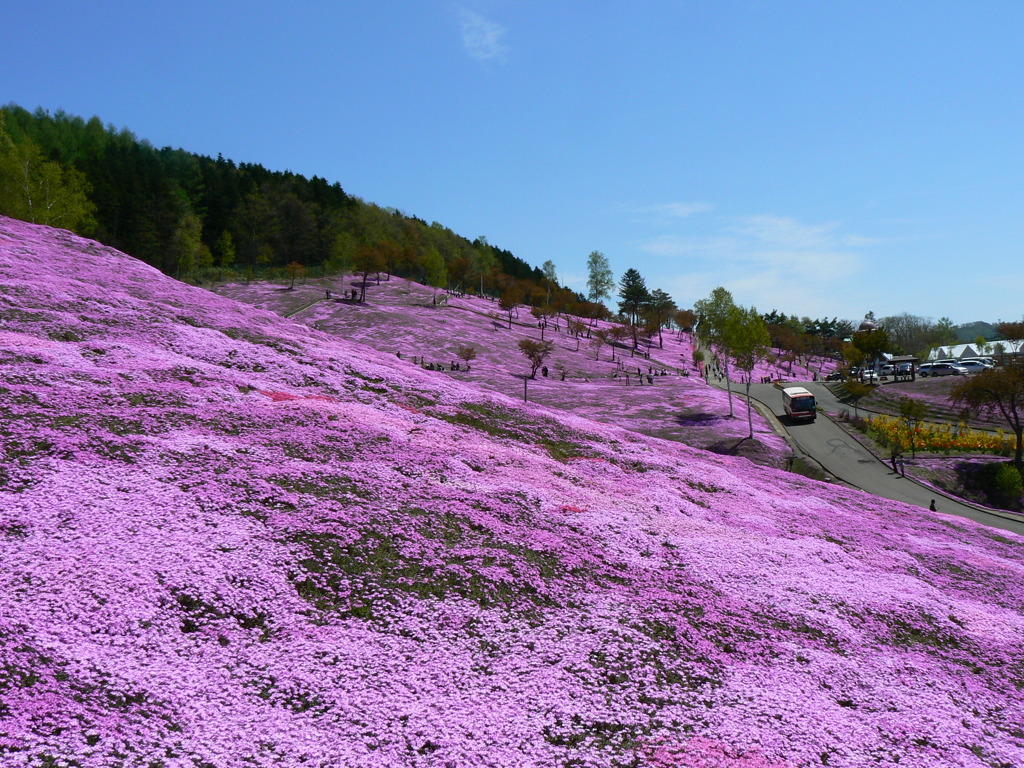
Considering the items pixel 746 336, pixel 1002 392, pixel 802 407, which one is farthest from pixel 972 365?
pixel 746 336

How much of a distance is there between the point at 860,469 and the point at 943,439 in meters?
13.0

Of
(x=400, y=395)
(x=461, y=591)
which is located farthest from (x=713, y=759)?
(x=400, y=395)

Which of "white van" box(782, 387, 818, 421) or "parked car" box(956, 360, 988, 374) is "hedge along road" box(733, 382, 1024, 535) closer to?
"white van" box(782, 387, 818, 421)

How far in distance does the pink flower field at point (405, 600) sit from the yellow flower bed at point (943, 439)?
3433 centimetres

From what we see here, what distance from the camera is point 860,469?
45.1 meters

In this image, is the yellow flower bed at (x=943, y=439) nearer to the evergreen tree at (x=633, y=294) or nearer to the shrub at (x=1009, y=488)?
the shrub at (x=1009, y=488)

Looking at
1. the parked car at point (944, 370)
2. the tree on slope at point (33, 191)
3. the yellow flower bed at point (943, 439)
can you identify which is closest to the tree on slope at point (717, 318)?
the yellow flower bed at point (943, 439)

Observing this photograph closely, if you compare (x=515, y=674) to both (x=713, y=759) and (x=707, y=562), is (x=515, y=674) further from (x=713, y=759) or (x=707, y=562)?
(x=707, y=562)

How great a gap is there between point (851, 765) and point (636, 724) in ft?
11.2

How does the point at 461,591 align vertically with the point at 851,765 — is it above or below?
above

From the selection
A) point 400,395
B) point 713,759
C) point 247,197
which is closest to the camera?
point 713,759

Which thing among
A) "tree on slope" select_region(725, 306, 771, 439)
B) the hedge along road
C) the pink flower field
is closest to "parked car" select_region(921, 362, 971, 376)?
the hedge along road

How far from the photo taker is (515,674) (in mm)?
9258

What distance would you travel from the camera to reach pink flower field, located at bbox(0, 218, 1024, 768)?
751 centimetres
